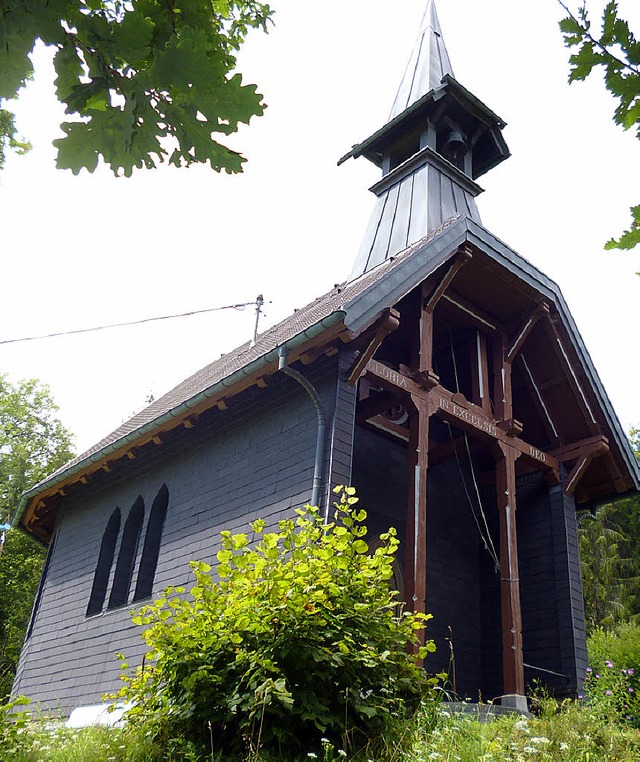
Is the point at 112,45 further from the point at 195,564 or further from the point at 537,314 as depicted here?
the point at 537,314

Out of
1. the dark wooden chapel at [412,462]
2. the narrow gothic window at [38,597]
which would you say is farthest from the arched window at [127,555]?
the narrow gothic window at [38,597]

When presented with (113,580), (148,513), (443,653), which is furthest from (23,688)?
(443,653)

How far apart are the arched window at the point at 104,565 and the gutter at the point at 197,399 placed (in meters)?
1.00

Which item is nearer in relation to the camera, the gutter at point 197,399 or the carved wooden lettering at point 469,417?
the gutter at point 197,399

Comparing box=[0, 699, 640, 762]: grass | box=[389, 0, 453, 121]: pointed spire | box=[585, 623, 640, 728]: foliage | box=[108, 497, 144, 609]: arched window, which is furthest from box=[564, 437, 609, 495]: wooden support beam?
box=[389, 0, 453, 121]: pointed spire

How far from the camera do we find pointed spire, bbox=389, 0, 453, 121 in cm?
1558

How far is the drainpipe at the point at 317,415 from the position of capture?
8.25 m

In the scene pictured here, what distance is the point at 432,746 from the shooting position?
519 cm

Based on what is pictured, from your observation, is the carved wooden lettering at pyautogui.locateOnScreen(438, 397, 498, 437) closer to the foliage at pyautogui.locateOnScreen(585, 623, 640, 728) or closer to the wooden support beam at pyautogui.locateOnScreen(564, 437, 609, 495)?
the wooden support beam at pyautogui.locateOnScreen(564, 437, 609, 495)

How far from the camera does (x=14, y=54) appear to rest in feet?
7.98

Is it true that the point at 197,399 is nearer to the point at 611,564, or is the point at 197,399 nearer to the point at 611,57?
the point at 611,57

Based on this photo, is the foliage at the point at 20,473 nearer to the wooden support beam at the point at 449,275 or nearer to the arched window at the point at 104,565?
the arched window at the point at 104,565

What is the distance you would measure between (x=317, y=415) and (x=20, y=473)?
25.9m

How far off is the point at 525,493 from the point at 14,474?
24.9 m
